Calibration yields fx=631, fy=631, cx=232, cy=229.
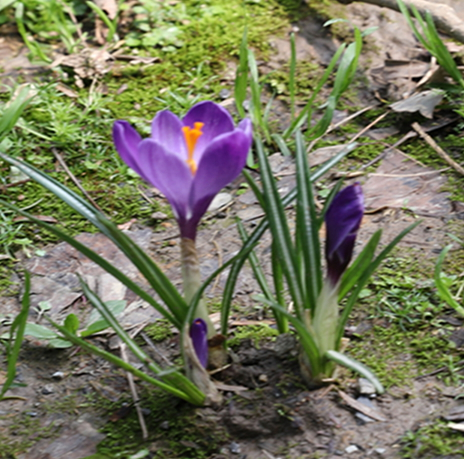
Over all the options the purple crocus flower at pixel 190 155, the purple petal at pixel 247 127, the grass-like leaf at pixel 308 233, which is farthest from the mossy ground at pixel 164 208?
the purple petal at pixel 247 127

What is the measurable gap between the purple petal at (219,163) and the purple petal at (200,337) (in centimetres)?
29

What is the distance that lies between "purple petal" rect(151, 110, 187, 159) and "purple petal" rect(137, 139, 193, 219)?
0.11m

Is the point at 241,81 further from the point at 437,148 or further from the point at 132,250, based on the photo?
the point at 132,250

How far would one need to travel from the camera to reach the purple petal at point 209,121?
4.70 feet

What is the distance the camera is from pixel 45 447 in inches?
60.4

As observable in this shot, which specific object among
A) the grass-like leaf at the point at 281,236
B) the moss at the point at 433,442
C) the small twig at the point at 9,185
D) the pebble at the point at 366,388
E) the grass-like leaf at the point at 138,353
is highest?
the grass-like leaf at the point at 281,236

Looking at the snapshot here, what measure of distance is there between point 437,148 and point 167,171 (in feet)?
4.85

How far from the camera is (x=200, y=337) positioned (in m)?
1.46

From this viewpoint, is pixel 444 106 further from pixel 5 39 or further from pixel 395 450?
pixel 5 39

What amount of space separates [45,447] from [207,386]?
430mm

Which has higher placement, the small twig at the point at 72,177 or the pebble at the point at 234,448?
the small twig at the point at 72,177

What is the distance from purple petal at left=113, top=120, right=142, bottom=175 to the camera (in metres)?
1.30

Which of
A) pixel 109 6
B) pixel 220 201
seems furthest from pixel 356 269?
pixel 109 6

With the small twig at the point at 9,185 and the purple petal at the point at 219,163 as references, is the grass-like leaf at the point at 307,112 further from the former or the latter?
the purple petal at the point at 219,163
